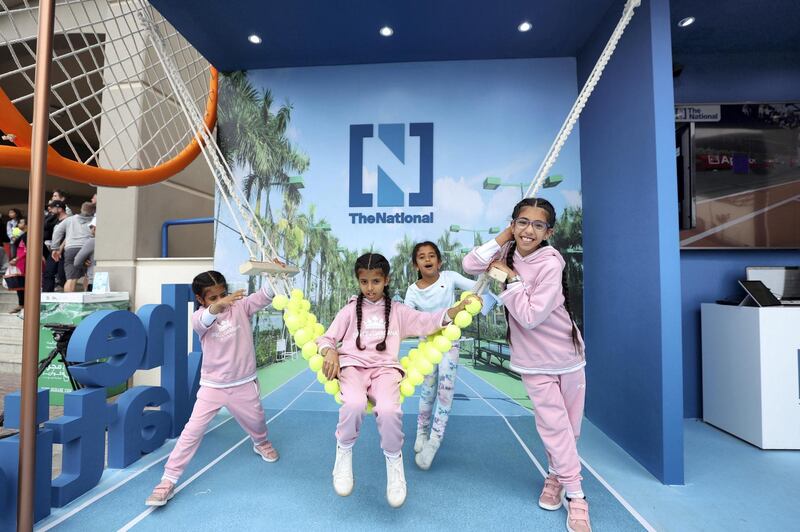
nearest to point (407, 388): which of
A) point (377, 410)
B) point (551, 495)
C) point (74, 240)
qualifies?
point (377, 410)

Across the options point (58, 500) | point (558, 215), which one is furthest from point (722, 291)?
point (58, 500)

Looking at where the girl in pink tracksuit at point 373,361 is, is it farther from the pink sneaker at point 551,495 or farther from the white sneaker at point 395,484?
the pink sneaker at point 551,495

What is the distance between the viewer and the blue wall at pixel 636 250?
229 cm

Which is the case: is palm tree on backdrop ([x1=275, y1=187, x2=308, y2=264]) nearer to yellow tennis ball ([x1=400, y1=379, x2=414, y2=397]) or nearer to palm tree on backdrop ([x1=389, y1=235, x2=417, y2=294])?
palm tree on backdrop ([x1=389, y1=235, x2=417, y2=294])

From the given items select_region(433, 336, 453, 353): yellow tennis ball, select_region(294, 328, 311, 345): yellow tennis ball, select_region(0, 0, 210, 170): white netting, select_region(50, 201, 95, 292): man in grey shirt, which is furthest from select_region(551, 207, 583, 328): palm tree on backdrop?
select_region(50, 201, 95, 292): man in grey shirt

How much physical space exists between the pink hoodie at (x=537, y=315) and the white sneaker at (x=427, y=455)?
30.7 inches

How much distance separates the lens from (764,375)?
8.71 feet

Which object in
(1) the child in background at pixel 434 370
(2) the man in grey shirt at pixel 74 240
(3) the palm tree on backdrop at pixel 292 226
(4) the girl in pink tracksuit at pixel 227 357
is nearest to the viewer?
(4) the girl in pink tracksuit at pixel 227 357

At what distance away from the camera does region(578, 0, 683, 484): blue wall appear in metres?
2.29

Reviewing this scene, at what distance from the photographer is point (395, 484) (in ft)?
6.23

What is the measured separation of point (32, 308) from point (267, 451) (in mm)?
1652

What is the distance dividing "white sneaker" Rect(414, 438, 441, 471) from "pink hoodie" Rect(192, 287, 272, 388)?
112 centimetres

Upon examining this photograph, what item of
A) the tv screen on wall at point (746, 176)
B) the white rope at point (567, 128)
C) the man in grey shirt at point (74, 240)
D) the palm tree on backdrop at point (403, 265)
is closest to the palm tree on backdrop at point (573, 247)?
the tv screen on wall at point (746, 176)

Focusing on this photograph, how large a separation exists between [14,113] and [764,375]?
4.58m
